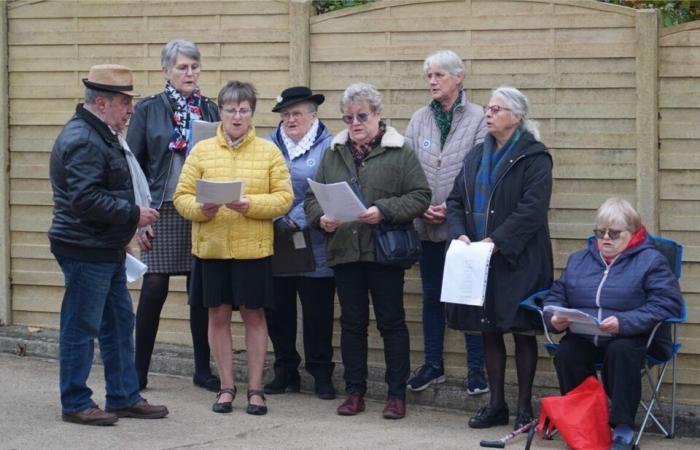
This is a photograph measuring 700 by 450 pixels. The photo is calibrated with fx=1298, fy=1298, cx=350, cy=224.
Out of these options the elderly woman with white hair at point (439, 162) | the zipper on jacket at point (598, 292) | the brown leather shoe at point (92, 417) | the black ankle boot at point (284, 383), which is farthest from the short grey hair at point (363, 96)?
the brown leather shoe at point (92, 417)

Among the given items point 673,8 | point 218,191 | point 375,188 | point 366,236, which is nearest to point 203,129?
point 218,191

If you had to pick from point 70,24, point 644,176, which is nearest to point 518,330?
point 644,176

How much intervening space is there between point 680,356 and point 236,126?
9.96 ft

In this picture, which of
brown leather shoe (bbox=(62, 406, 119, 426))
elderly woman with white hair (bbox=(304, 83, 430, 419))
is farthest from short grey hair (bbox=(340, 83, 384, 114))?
brown leather shoe (bbox=(62, 406, 119, 426))

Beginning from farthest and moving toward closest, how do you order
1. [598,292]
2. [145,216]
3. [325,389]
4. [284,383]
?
[284,383] → [325,389] → [145,216] → [598,292]

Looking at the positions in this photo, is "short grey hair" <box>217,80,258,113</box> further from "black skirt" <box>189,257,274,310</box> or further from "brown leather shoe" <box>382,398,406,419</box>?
"brown leather shoe" <box>382,398,406,419</box>

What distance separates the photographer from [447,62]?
8016mm

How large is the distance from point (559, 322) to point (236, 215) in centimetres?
201

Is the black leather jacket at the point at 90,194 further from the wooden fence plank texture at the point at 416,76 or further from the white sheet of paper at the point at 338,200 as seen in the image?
the wooden fence plank texture at the point at 416,76

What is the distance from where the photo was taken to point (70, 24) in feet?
31.2

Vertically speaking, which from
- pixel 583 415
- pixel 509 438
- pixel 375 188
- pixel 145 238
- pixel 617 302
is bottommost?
pixel 509 438

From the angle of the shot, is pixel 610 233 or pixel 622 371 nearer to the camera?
pixel 622 371

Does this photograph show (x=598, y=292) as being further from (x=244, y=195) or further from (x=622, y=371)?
(x=244, y=195)

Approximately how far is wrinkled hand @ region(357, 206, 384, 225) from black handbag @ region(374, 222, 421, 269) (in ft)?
0.33
